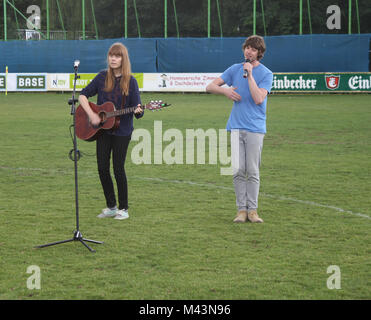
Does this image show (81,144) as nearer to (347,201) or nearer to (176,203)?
(176,203)

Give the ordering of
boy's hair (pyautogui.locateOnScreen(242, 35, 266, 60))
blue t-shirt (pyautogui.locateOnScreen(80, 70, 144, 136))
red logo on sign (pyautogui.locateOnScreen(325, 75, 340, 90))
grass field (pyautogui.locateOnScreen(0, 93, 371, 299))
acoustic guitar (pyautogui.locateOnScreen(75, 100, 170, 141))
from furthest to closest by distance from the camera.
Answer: red logo on sign (pyautogui.locateOnScreen(325, 75, 340, 90)) → blue t-shirt (pyautogui.locateOnScreen(80, 70, 144, 136)) → acoustic guitar (pyautogui.locateOnScreen(75, 100, 170, 141)) → boy's hair (pyautogui.locateOnScreen(242, 35, 266, 60)) → grass field (pyautogui.locateOnScreen(0, 93, 371, 299))

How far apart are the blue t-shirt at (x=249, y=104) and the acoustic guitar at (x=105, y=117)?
2.72ft

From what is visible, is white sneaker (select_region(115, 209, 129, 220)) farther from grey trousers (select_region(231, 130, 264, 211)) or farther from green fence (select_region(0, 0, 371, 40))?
green fence (select_region(0, 0, 371, 40))

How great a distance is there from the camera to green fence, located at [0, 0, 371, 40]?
134 ft

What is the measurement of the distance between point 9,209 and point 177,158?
5006 millimetres

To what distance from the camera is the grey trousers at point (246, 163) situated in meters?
7.24

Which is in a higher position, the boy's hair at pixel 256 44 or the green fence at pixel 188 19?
the green fence at pixel 188 19

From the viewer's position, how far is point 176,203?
28.0 feet

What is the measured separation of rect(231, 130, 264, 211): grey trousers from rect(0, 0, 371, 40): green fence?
33476 mm

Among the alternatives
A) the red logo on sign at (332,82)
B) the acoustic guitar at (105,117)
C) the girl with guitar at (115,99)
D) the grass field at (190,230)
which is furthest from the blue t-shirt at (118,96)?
the red logo on sign at (332,82)

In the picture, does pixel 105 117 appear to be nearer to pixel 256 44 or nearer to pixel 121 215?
pixel 121 215

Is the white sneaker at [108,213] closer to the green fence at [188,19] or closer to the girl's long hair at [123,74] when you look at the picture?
the girl's long hair at [123,74]

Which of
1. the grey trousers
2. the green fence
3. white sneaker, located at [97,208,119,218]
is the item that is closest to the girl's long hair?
the grey trousers

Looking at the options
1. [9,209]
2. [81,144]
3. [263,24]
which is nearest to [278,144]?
[81,144]
